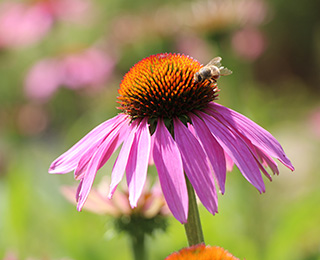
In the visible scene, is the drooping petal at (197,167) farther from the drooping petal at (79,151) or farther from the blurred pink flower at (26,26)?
the blurred pink flower at (26,26)

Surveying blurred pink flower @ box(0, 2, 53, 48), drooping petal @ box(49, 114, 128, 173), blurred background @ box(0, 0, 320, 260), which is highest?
blurred pink flower @ box(0, 2, 53, 48)

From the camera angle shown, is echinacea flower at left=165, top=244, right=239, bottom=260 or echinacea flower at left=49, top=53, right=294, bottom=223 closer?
echinacea flower at left=165, top=244, right=239, bottom=260

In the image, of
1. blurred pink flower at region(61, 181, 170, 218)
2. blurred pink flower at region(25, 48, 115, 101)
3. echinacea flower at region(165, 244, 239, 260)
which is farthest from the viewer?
blurred pink flower at region(25, 48, 115, 101)

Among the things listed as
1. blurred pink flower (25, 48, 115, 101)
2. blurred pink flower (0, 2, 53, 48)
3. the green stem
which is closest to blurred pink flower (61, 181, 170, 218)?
the green stem

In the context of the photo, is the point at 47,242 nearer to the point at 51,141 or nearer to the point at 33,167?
the point at 33,167

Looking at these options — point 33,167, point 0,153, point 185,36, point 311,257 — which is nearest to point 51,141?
point 0,153

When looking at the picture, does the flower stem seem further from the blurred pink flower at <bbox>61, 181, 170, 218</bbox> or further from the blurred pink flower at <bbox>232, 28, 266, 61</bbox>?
the blurred pink flower at <bbox>232, 28, 266, 61</bbox>
